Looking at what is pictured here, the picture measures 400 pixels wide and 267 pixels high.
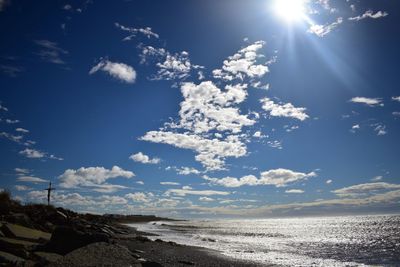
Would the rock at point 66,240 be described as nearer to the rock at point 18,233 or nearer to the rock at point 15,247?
→ the rock at point 15,247

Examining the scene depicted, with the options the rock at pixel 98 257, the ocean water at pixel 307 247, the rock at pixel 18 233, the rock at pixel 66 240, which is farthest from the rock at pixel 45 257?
the ocean water at pixel 307 247

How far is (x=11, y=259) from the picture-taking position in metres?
11.5

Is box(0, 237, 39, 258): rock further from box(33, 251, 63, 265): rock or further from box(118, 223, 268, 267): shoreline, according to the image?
box(118, 223, 268, 267): shoreline

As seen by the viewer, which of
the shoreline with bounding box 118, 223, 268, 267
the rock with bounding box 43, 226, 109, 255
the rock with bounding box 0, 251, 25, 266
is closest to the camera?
the rock with bounding box 0, 251, 25, 266

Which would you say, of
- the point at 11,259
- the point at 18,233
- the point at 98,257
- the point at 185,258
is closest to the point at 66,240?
the point at 98,257

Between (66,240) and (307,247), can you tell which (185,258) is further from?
(307,247)

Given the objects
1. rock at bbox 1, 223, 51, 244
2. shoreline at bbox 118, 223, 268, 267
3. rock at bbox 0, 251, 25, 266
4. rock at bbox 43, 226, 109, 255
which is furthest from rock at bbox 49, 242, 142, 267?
rock at bbox 1, 223, 51, 244

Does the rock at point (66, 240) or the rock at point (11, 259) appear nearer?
the rock at point (11, 259)

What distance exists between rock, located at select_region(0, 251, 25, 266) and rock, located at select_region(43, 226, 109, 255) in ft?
7.52

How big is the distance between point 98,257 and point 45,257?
207 centimetres

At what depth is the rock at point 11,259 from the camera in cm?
1136

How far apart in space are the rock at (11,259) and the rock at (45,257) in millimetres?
634

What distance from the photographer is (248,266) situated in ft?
60.5

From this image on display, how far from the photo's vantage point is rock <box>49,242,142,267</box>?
12883mm
